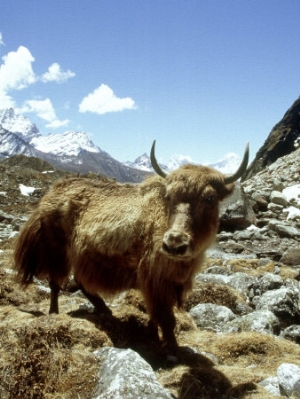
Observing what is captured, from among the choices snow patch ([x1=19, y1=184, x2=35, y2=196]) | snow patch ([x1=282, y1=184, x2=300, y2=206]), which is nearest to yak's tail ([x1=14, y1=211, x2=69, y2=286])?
snow patch ([x1=282, y1=184, x2=300, y2=206])

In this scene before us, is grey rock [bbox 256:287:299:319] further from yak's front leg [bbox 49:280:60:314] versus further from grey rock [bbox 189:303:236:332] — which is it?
yak's front leg [bbox 49:280:60:314]

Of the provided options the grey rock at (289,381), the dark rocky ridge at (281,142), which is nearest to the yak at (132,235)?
the grey rock at (289,381)

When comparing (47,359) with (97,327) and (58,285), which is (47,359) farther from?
A: (58,285)

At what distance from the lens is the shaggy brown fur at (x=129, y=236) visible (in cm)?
555

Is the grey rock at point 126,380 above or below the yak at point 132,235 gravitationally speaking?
below

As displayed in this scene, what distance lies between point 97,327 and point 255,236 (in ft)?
41.6

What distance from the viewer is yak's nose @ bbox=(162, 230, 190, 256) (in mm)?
4707

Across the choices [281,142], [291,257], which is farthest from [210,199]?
[281,142]

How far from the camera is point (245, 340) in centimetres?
582

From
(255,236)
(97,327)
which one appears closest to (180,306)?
(97,327)

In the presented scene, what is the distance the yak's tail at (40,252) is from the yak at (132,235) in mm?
17

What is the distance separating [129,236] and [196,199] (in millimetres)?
1194

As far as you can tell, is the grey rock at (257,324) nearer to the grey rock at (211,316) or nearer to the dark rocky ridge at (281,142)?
the grey rock at (211,316)

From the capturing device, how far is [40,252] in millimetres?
7195
